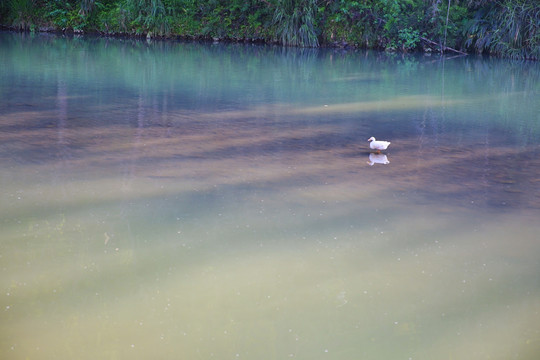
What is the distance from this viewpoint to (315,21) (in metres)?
22.5

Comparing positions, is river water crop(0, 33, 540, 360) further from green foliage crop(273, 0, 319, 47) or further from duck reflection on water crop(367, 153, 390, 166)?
green foliage crop(273, 0, 319, 47)

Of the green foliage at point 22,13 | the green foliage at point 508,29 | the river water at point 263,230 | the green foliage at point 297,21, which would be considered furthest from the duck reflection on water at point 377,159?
the green foliage at point 22,13

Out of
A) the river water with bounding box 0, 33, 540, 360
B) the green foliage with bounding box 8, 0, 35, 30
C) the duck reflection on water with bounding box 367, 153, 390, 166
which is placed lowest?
the river water with bounding box 0, 33, 540, 360

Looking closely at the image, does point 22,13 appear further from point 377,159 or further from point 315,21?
point 377,159

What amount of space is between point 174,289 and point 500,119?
7.26 meters

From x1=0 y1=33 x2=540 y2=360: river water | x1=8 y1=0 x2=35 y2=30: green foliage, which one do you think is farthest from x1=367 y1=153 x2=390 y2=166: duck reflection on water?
x1=8 y1=0 x2=35 y2=30: green foliage

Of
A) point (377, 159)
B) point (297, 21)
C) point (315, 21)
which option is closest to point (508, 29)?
point (315, 21)

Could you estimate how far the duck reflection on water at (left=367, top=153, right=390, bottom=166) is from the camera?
22.6 ft

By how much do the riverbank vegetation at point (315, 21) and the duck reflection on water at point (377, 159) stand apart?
14194 millimetres

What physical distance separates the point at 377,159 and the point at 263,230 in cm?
259

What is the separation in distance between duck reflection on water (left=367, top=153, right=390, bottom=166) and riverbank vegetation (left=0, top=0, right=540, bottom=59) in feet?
46.6

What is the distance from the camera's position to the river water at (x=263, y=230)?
136 inches

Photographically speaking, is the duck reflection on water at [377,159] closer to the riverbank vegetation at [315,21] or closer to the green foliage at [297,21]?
the riverbank vegetation at [315,21]

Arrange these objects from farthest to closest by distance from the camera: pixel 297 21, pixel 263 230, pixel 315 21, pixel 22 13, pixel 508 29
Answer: pixel 22 13 → pixel 315 21 → pixel 297 21 → pixel 508 29 → pixel 263 230
